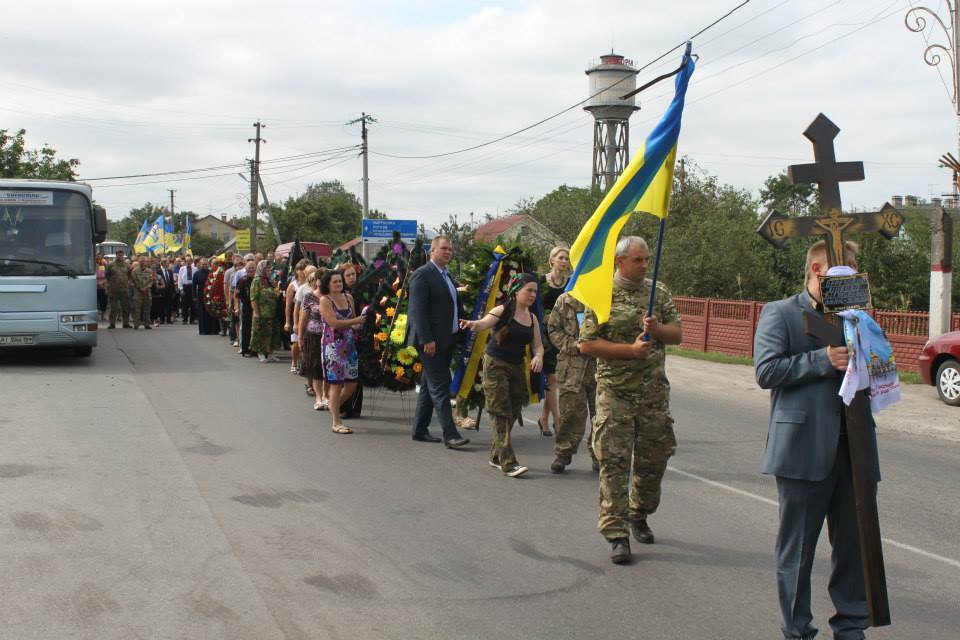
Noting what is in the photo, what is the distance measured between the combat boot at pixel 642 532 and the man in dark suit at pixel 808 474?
1.83m

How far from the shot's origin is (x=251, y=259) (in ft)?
64.0

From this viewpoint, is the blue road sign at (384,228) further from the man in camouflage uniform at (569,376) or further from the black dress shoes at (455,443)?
the man in camouflage uniform at (569,376)

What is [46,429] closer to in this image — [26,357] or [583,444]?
[583,444]

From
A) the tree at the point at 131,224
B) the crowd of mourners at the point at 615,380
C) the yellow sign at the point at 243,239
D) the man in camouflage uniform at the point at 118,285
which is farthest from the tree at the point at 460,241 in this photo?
the tree at the point at 131,224

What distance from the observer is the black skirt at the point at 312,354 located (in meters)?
11.2

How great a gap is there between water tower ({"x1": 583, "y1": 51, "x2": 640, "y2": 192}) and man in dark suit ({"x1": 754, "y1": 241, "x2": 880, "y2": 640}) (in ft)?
162

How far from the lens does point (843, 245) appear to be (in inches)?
179

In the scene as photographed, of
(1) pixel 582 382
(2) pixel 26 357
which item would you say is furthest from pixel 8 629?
(2) pixel 26 357

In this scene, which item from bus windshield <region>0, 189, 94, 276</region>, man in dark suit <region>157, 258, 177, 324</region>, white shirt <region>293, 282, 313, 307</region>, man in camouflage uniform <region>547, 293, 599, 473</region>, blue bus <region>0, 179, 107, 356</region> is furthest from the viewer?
man in dark suit <region>157, 258, 177, 324</region>

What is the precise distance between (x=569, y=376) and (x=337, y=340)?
3.26 metres

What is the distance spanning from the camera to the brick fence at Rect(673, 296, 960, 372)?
17.3 metres

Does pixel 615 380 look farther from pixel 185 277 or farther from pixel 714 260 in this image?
pixel 185 277

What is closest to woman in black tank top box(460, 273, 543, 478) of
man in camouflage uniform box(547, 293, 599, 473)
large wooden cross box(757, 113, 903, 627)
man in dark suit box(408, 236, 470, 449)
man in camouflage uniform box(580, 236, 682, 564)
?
man in camouflage uniform box(547, 293, 599, 473)

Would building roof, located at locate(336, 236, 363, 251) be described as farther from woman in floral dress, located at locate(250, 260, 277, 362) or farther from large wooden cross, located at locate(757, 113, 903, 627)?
large wooden cross, located at locate(757, 113, 903, 627)
